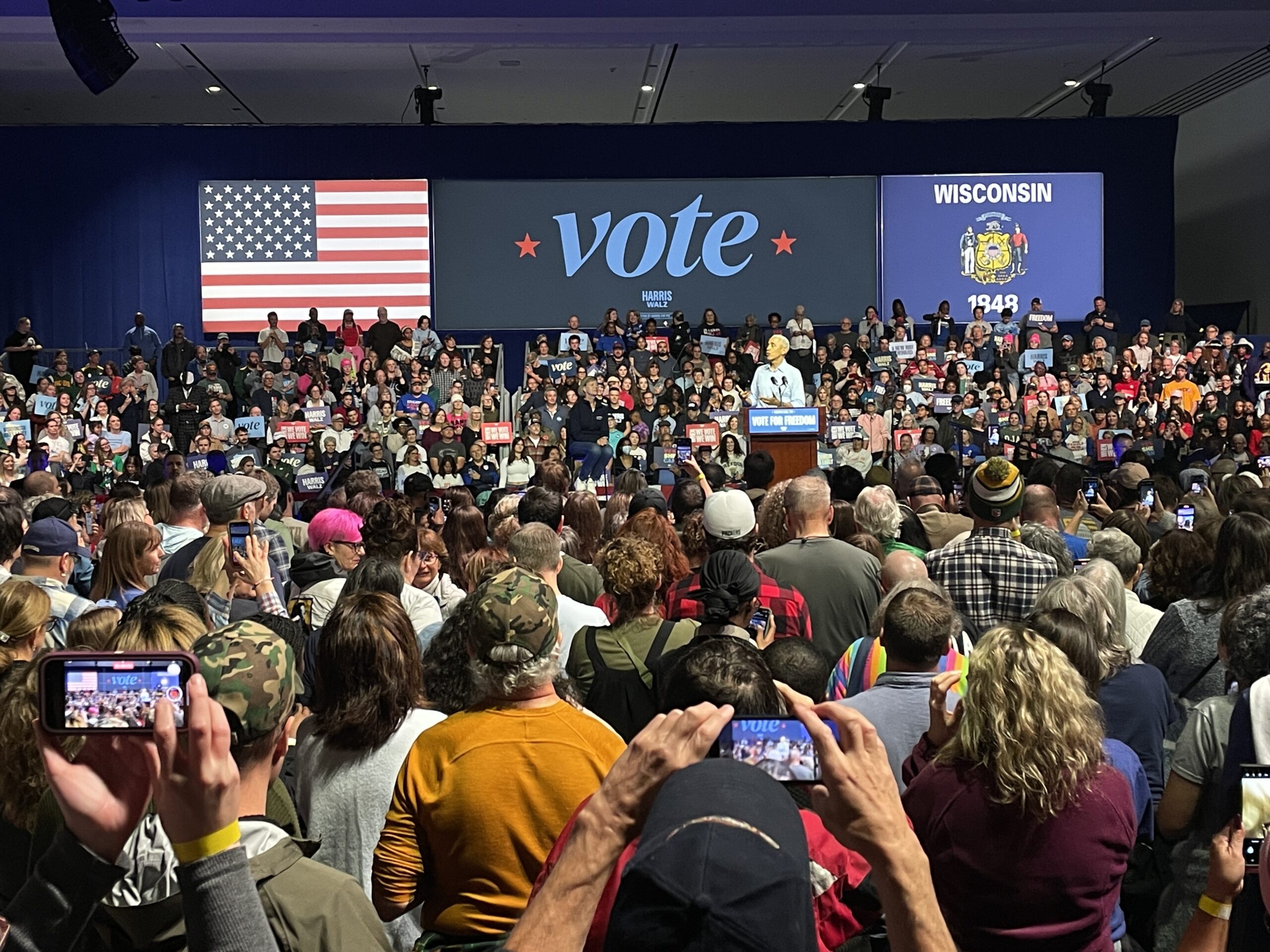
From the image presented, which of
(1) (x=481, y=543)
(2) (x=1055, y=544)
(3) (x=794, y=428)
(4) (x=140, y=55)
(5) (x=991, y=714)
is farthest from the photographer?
(4) (x=140, y=55)

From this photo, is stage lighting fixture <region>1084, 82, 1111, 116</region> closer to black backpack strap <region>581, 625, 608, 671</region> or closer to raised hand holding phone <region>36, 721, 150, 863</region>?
black backpack strap <region>581, 625, 608, 671</region>

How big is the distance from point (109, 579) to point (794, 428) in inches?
281

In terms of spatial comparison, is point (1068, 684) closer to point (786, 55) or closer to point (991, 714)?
point (991, 714)

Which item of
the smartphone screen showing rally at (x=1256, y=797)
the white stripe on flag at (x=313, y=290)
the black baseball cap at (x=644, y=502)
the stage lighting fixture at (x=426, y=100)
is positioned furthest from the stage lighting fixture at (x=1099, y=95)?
the smartphone screen showing rally at (x=1256, y=797)

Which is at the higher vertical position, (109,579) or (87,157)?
(87,157)

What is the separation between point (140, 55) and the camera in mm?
19062

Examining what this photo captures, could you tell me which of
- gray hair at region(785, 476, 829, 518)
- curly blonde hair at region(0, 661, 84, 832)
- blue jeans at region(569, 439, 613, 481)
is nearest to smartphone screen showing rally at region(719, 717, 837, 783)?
curly blonde hair at region(0, 661, 84, 832)

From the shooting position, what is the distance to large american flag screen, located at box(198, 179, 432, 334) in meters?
20.6

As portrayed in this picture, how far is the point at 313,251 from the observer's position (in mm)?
20578

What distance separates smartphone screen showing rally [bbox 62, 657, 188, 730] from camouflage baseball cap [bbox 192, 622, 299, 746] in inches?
10.2

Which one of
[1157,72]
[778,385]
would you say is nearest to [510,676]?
[778,385]

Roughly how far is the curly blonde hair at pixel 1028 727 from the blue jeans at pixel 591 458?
46.6 ft

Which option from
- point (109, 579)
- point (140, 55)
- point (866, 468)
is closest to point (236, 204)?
point (140, 55)

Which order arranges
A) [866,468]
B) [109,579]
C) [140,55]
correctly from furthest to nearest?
[140,55]
[866,468]
[109,579]
